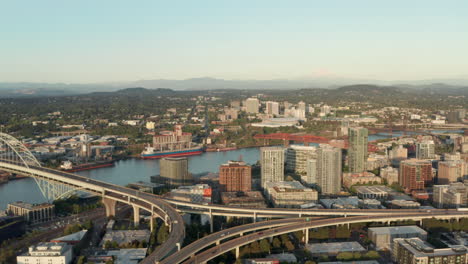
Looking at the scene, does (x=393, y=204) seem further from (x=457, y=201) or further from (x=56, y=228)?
(x=56, y=228)

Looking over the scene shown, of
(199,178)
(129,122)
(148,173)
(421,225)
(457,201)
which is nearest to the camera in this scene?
(421,225)

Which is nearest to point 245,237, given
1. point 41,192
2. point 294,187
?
point 294,187

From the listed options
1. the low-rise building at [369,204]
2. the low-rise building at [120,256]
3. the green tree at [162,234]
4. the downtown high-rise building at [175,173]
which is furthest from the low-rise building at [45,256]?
the low-rise building at [369,204]

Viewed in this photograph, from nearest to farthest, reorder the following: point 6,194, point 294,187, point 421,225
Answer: point 421,225, point 294,187, point 6,194

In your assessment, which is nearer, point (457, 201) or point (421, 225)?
point (421, 225)

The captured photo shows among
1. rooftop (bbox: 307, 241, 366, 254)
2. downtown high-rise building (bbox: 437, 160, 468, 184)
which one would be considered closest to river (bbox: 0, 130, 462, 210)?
downtown high-rise building (bbox: 437, 160, 468, 184)

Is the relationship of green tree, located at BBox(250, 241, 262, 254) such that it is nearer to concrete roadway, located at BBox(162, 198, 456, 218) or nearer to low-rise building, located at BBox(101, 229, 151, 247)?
concrete roadway, located at BBox(162, 198, 456, 218)
